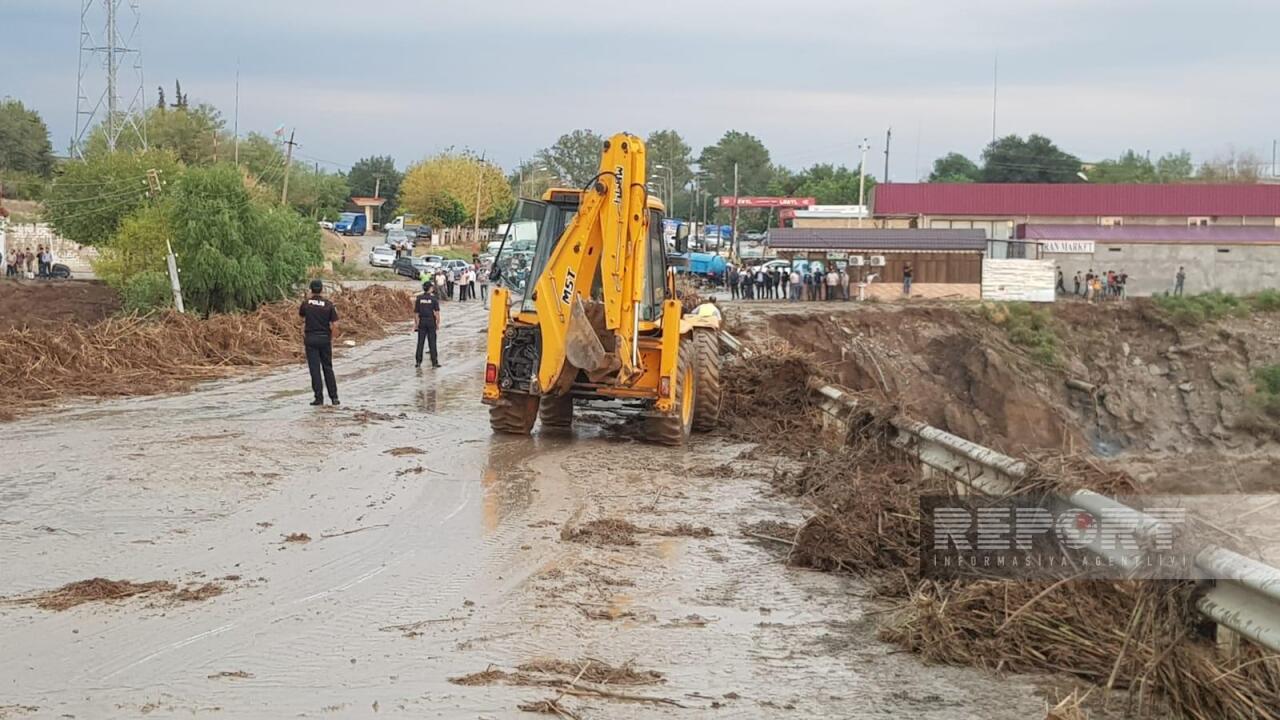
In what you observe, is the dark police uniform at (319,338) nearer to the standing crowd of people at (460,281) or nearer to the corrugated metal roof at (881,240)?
the standing crowd of people at (460,281)

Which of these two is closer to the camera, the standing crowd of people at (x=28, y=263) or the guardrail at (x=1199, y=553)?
the guardrail at (x=1199, y=553)

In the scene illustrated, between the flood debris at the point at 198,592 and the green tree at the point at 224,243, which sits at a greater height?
the green tree at the point at 224,243

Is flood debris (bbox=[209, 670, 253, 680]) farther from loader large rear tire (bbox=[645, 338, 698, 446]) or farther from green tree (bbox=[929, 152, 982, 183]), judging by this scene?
green tree (bbox=[929, 152, 982, 183])

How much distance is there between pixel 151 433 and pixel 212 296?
1754 cm

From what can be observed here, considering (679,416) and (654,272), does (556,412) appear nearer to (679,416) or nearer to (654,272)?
(679,416)

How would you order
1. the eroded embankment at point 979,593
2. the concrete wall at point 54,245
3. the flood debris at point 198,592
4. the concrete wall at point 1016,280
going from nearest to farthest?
the eroded embankment at point 979,593
the flood debris at point 198,592
the concrete wall at point 1016,280
the concrete wall at point 54,245

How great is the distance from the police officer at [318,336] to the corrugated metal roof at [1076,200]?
52952 mm

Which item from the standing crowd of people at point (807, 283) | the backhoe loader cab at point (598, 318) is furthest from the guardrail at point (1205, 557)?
the standing crowd of people at point (807, 283)

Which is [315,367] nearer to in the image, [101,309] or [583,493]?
[583,493]

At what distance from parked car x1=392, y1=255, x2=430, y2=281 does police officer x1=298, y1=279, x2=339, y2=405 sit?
4359 cm

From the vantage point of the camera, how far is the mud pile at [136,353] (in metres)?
18.6

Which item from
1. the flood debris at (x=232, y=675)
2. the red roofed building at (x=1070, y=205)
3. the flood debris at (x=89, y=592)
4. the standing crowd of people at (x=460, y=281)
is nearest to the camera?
the flood debris at (x=232, y=675)

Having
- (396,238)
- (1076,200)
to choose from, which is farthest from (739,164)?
(1076,200)

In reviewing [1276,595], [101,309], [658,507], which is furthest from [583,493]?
[101,309]
